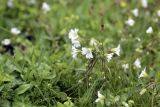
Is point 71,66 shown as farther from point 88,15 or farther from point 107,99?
point 88,15

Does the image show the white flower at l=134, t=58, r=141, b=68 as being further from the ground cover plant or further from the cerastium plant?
the cerastium plant

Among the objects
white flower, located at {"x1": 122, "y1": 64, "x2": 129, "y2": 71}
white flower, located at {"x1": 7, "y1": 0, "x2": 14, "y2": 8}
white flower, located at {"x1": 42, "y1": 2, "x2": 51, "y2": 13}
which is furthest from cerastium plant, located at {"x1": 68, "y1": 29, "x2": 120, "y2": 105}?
white flower, located at {"x1": 7, "y1": 0, "x2": 14, "y2": 8}

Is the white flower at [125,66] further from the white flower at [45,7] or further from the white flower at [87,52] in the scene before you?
the white flower at [45,7]

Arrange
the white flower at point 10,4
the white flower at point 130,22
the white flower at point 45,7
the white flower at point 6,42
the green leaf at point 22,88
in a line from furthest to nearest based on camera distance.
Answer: the white flower at point 10,4, the white flower at point 45,7, the white flower at point 130,22, the white flower at point 6,42, the green leaf at point 22,88

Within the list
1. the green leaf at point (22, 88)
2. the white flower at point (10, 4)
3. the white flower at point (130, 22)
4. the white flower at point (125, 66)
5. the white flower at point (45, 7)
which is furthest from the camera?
the white flower at point (10, 4)

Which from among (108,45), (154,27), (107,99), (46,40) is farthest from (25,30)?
(107,99)

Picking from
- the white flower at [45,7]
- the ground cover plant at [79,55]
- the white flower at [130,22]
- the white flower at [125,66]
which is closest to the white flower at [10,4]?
the ground cover plant at [79,55]

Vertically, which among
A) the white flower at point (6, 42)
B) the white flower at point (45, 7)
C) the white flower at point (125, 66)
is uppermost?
the white flower at point (45, 7)

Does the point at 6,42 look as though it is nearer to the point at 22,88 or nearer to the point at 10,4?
the point at 10,4

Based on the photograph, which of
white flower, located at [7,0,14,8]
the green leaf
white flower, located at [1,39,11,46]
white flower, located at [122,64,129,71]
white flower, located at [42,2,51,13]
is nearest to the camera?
the green leaf
